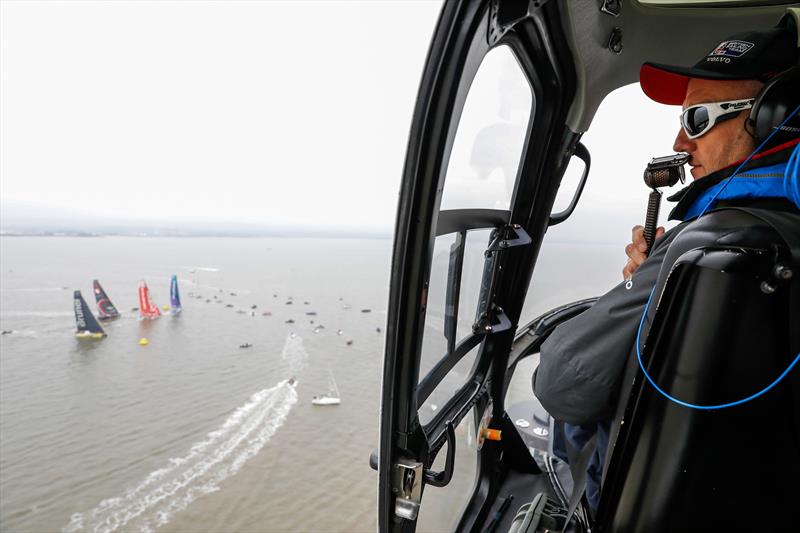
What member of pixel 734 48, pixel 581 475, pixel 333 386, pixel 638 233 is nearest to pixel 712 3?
pixel 734 48

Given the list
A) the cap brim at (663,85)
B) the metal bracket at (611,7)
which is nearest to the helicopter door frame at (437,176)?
the metal bracket at (611,7)

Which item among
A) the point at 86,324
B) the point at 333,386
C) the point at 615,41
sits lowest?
the point at 333,386

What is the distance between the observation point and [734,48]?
3.07ft

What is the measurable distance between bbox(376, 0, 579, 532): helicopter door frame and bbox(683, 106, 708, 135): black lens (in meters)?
0.51

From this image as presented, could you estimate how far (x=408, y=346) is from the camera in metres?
1.07

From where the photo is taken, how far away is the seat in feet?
2.15

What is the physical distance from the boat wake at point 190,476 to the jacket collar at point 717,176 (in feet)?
44.4

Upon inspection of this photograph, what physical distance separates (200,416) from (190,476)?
4570 mm

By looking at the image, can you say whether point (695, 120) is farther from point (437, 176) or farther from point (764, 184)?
point (437, 176)

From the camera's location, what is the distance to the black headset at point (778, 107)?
774 mm

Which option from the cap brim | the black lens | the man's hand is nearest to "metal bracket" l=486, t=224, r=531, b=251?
the man's hand

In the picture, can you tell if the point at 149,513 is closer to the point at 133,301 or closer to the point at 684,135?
the point at 684,135

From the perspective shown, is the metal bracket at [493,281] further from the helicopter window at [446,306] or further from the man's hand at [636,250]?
the man's hand at [636,250]

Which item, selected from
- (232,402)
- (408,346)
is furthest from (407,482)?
(232,402)
